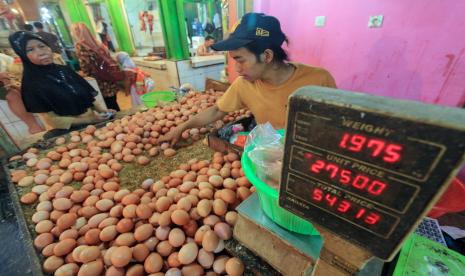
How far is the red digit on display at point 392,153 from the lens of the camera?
23cm

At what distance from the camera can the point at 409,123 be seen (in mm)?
216

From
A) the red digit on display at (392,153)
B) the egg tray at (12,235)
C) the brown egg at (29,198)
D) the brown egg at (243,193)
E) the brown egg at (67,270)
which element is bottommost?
the egg tray at (12,235)

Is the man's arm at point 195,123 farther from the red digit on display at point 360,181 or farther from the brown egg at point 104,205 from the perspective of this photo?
the red digit on display at point 360,181

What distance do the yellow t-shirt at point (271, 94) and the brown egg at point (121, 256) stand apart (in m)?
0.91

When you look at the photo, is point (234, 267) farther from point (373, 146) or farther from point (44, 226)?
point (44, 226)

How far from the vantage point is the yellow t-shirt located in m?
1.12

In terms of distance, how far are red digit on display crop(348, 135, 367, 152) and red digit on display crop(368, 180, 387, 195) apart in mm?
50

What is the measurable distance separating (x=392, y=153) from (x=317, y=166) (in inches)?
3.5

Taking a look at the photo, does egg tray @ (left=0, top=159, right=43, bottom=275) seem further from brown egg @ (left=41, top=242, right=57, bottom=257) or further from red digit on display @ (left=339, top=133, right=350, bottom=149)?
red digit on display @ (left=339, top=133, right=350, bottom=149)

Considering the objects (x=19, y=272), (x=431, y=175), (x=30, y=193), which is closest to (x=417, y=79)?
(x=431, y=175)

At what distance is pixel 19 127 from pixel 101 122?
1.62 m

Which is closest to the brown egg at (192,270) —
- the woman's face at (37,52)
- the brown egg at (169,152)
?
the brown egg at (169,152)

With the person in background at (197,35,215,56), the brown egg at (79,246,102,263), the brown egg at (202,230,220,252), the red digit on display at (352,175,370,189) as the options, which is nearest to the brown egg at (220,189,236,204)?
→ the brown egg at (202,230,220,252)

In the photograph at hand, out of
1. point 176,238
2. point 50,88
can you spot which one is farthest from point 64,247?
point 50,88
